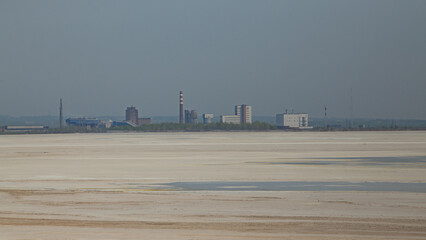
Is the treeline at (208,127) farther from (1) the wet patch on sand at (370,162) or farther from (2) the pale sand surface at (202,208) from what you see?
(2) the pale sand surface at (202,208)

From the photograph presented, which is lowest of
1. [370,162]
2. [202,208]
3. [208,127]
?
[202,208]

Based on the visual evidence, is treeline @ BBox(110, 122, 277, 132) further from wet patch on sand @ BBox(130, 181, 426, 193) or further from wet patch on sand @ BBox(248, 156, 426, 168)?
wet patch on sand @ BBox(130, 181, 426, 193)

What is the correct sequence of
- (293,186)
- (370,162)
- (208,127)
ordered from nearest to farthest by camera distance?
(293,186) < (370,162) < (208,127)

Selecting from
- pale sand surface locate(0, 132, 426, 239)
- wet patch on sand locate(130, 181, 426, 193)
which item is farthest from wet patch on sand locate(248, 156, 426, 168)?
wet patch on sand locate(130, 181, 426, 193)

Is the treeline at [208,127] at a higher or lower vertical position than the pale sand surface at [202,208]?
higher

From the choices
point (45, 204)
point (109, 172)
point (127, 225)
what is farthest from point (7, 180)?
point (127, 225)

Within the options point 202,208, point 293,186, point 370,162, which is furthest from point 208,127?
point 202,208

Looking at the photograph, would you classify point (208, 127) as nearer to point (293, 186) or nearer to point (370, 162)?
point (370, 162)

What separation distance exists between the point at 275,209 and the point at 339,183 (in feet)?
22.3

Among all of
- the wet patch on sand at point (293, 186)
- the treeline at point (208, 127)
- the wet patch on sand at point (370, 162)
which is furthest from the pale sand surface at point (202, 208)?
the treeline at point (208, 127)

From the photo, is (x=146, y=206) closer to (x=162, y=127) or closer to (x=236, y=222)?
(x=236, y=222)

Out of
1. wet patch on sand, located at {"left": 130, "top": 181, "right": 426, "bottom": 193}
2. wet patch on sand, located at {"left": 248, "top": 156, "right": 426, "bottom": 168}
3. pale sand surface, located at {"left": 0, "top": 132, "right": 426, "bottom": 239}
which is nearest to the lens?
pale sand surface, located at {"left": 0, "top": 132, "right": 426, "bottom": 239}

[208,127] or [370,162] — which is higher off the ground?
[208,127]

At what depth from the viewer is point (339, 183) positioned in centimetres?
2239
